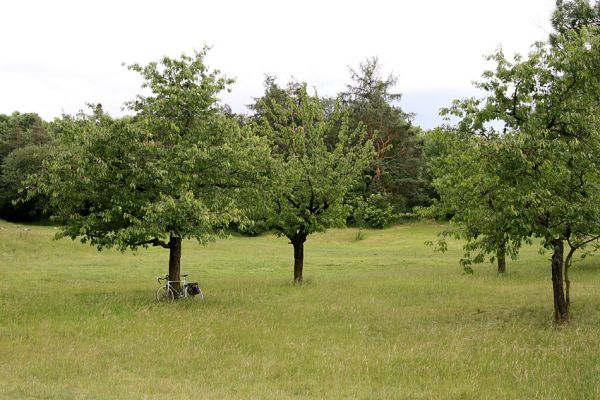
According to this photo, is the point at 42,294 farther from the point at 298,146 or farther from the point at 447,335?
the point at 447,335

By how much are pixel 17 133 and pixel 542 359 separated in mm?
87415

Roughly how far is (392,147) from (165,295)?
58945 mm

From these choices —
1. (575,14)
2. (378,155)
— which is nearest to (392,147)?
(378,155)

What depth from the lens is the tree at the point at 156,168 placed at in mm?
17453

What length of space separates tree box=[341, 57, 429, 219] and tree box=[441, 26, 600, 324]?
2272 inches

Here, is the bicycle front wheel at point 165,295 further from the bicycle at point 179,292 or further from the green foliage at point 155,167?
the green foliage at point 155,167

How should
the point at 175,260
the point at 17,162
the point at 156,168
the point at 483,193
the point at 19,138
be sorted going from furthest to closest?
the point at 19,138 → the point at 17,162 → the point at 175,260 → the point at 156,168 → the point at 483,193

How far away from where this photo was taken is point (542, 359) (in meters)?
11.1

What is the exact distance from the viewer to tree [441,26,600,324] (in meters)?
13.4

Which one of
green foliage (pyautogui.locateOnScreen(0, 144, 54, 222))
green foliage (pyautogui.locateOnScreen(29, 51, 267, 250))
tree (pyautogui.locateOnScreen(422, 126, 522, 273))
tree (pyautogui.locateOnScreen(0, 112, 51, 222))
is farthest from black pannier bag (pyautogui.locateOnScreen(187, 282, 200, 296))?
green foliage (pyautogui.locateOnScreen(0, 144, 54, 222))

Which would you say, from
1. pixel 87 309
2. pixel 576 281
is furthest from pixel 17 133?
pixel 576 281

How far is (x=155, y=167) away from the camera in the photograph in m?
17.4

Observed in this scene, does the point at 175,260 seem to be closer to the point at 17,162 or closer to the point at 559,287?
the point at 559,287

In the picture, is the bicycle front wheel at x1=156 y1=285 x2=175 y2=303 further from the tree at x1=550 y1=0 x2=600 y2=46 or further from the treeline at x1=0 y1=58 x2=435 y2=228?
the treeline at x1=0 y1=58 x2=435 y2=228
